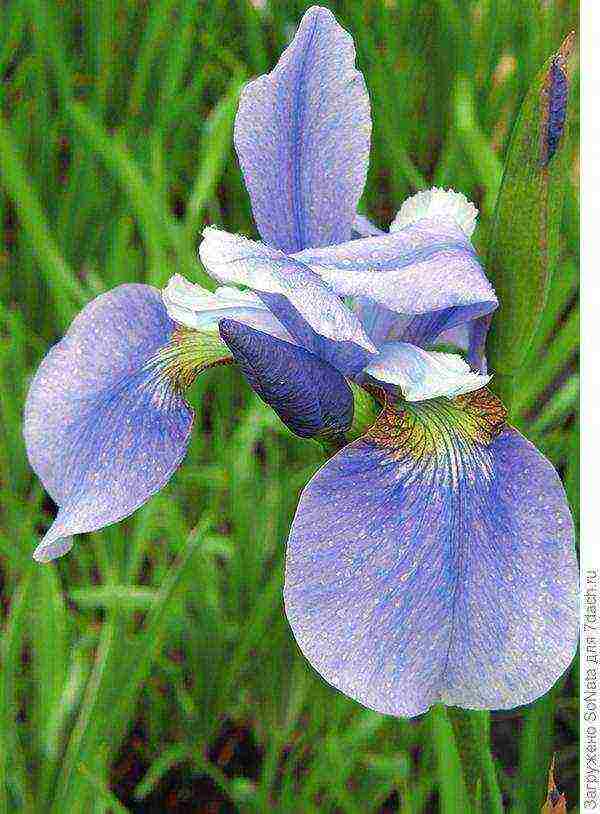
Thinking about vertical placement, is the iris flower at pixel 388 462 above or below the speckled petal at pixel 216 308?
below

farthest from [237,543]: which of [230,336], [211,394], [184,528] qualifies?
[230,336]

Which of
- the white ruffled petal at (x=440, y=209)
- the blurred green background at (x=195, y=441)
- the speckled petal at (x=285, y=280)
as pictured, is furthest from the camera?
the blurred green background at (x=195, y=441)

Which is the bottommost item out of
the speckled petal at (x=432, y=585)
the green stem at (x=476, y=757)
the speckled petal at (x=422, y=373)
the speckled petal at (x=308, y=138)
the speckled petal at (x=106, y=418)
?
the green stem at (x=476, y=757)

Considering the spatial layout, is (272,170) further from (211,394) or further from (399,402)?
(211,394)

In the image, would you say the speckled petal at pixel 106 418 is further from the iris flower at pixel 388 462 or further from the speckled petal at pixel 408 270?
the speckled petal at pixel 408 270

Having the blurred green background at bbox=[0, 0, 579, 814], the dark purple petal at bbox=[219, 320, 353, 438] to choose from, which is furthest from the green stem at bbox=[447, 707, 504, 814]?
the dark purple petal at bbox=[219, 320, 353, 438]

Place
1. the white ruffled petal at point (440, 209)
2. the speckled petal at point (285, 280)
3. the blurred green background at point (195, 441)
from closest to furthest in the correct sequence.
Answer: the speckled petal at point (285, 280), the white ruffled petal at point (440, 209), the blurred green background at point (195, 441)

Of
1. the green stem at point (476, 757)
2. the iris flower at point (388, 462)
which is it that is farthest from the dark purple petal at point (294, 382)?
the green stem at point (476, 757)
